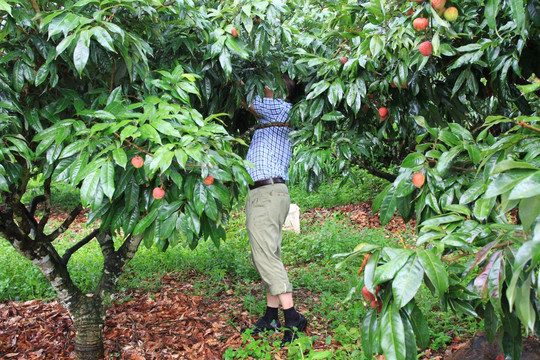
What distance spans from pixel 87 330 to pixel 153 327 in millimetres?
554

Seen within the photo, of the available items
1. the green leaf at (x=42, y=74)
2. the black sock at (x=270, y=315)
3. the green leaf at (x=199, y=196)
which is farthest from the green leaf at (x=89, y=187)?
the black sock at (x=270, y=315)

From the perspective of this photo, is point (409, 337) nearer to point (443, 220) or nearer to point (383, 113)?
point (443, 220)

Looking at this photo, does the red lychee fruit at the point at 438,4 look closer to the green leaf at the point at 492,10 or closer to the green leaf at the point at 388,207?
the green leaf at the point at 492,10

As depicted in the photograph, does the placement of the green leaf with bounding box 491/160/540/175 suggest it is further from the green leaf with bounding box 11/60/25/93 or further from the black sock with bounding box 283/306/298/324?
the black sock with bounding box 283/306/298/324

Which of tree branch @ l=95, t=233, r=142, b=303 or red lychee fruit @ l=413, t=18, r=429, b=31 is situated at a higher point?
red lychee fruit @ l=413, t=18, r=429, b=31

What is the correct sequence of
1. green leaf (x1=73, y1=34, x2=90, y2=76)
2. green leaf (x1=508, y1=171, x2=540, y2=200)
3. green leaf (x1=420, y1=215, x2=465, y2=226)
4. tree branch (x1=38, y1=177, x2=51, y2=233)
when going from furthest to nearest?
1. tree branch (x1=38, y1=177, x2=51, y2=233)
2. green leaf (x1=73, y1=34, x2=90, y2=76)
3. green leaf (x1=420, y1=215, x2=465, y2=226)
4. green leaf (x1=508, y1=171, x2=540, y2=200)

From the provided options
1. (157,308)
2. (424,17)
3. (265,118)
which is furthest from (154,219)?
(157,308)

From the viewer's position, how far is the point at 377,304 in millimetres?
Answer: 1133

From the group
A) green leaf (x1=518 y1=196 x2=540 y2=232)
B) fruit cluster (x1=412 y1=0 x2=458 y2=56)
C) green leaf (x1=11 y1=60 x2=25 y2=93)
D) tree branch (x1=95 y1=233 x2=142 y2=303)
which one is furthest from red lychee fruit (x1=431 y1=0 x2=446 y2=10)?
tree branch (x1=95 y1=233 x2=142 y2=303)

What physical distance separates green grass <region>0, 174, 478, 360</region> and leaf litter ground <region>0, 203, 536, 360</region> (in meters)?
0.08

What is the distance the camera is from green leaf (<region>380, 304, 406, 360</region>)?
975 millimetres

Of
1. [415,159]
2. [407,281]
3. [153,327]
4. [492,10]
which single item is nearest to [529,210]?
[407,281]

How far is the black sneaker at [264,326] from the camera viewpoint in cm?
287

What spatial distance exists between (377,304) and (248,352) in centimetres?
170
